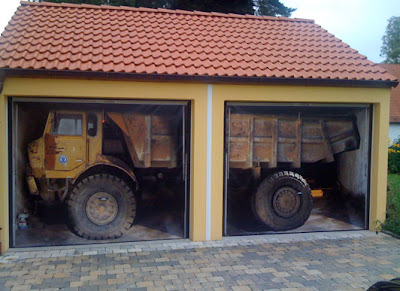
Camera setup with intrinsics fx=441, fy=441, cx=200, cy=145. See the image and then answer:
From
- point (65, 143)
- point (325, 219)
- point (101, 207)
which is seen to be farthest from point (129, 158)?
point (325, 219)

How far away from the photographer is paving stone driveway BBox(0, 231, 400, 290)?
596cm

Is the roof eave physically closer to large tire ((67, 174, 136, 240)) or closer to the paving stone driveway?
large tire ((67, 174, 136, 240))

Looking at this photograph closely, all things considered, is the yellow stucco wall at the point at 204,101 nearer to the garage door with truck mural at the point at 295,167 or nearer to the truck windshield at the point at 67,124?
the garage door with truck mural at the point at 295,167

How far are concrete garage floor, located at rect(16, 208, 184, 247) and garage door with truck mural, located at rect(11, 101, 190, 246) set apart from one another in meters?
0.02

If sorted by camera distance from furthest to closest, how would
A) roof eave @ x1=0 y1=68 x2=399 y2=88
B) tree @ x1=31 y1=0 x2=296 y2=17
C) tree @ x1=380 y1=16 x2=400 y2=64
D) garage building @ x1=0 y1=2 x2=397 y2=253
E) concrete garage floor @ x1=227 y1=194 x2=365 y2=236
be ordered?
1. tree @ x1=380 y1=16 x2=400 y2=64
2. tree @ x1=31 y1=0 x2=296 y2=17
3. concrete garage floor @ x1=227 y1=194 x2=365 y2=236
4. garage building @ x1=0 y1=2 x2=397 y2=253
5. roof eave @ x1=0 y1=68 x2=399 y2=88

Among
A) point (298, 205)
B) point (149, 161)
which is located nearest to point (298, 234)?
point (298, 205)

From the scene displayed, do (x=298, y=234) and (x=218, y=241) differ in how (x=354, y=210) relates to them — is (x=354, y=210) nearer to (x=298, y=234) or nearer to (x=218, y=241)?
(x=298, y=234)

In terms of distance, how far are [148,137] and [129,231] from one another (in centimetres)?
176

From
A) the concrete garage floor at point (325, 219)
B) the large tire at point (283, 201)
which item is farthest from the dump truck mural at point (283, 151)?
the concrete garage floor at point (325, 219)

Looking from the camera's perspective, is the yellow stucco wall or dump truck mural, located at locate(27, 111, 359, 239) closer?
the yellow stucco wall

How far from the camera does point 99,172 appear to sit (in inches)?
313

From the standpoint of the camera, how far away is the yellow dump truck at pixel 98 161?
773 centimetres

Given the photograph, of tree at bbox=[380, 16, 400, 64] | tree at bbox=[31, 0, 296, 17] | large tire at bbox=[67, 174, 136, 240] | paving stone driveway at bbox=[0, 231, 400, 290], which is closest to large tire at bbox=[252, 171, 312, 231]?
paving stone driveway at bbox=[0, 231, 400, 290]

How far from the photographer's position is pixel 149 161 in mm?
8055
